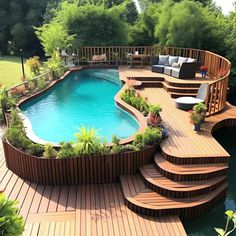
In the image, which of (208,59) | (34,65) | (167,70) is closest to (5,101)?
(34,65)

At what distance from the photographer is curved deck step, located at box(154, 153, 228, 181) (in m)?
6.15

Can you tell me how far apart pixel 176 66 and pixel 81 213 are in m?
9.10

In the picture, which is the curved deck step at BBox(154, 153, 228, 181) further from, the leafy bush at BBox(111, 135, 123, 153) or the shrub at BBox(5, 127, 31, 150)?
the shrub at BBox(5, 127, 31, 150)

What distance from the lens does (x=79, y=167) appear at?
635cm

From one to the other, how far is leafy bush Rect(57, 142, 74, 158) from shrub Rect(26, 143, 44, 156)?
19.2 inches

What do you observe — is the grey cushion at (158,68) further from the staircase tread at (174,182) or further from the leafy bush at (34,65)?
the staircase tread at (174,182)

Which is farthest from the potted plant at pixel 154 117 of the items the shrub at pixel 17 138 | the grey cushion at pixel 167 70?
the grey cushion at pixel 167 70

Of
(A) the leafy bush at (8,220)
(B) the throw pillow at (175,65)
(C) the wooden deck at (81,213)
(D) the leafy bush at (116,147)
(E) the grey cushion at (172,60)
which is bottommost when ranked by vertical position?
(C) the wooden deck at (81,213)

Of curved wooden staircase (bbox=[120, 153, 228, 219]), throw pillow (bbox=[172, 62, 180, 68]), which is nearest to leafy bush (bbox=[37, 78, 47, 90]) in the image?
throw pillow (bbox=[172, 62, 180, 68])

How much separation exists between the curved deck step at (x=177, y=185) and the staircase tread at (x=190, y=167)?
0.19 metres

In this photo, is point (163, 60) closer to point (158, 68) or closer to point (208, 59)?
point (158, 68)

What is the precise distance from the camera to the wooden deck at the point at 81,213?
5.14m

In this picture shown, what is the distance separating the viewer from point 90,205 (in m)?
5.79

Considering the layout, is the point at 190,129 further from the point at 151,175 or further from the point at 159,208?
the point at 159,208
